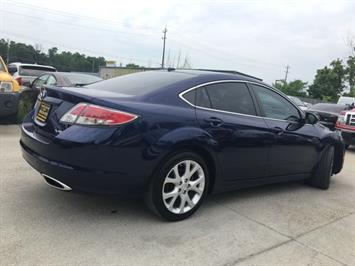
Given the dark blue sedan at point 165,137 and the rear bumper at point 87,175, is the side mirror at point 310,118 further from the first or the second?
the rear bumper at point 87,175

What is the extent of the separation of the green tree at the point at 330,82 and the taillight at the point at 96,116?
46094 mm

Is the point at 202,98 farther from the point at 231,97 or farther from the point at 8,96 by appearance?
the point at 8,96

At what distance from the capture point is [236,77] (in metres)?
4.41

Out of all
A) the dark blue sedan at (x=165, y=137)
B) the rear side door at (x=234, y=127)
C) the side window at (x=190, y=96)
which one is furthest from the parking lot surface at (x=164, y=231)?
the side window at (x=190, y=96)

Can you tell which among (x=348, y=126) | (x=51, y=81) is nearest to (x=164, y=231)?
(x=51, y=81)

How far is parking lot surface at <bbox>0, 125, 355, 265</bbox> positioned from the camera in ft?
9.82

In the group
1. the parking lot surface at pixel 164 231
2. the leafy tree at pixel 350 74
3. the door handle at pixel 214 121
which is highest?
the leafy tree at pixel 350 74

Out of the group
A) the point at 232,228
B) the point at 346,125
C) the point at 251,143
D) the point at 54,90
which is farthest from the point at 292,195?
the point at 346,125

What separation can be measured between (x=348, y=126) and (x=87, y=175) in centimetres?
860

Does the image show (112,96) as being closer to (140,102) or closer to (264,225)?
(140,102)

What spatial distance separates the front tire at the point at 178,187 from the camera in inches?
139

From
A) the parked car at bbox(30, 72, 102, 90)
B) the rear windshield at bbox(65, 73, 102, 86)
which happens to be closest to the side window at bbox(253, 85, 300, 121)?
the parked car at bbox(30, 72, 102, 90)

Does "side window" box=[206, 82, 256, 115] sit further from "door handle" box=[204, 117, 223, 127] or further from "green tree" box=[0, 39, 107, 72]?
"green tree" box=[0, 39, 107, 72]

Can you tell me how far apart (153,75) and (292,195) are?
7.96 feet
